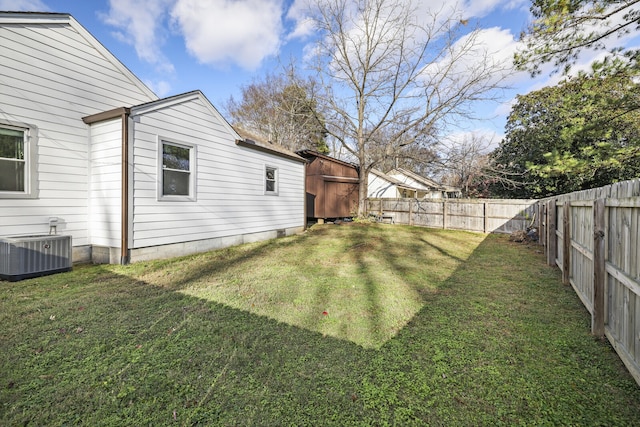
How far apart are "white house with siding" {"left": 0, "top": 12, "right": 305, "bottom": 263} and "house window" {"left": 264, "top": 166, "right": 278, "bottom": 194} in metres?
2.13

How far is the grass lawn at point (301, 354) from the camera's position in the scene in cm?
184

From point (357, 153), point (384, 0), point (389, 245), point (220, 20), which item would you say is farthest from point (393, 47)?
point (389, 245)

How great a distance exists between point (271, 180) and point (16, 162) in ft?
20.2

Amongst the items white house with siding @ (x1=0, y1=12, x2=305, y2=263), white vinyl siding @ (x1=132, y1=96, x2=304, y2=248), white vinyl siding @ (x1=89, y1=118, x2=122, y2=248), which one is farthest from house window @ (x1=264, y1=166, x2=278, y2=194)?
white vinyl siding @ (x1=89, y1=118, x2=122, y2=248)

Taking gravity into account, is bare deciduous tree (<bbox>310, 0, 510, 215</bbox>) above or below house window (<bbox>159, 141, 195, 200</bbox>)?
above

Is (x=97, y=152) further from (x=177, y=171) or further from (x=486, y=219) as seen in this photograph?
(x=486, y=219)

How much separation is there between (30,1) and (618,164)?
14.8 m

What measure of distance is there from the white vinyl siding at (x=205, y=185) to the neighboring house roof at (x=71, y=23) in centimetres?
171

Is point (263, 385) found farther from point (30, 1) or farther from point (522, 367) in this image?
point (30, 1)

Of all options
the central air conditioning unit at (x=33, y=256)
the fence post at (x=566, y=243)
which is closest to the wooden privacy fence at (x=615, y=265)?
the fence post at (x=566, y=243)

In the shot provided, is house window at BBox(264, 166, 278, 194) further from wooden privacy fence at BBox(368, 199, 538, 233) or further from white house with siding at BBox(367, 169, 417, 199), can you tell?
white house with siding at BBox(367, 169, 417, 199)

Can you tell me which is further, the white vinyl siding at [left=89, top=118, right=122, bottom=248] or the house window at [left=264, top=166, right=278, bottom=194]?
the house window at [left=264, top=166, right=278, bottom=194]

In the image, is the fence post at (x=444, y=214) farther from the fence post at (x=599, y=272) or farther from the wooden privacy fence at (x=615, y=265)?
the fence post at (x=599, y=272)

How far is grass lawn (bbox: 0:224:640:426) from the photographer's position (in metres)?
1.84
